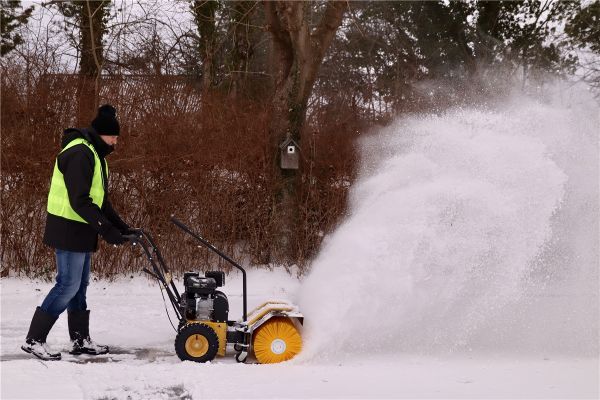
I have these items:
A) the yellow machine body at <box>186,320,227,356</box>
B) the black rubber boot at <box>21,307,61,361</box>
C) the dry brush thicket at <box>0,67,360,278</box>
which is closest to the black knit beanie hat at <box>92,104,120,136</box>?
the black rubber boot at <box>21,307,61,361</box>

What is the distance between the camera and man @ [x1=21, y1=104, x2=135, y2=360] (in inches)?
195

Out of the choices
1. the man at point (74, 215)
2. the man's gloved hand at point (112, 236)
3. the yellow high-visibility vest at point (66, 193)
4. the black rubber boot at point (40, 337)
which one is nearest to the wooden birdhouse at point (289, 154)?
the man at point (74, 215)

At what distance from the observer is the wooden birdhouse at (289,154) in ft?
29.9

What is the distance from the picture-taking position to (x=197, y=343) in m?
5.11

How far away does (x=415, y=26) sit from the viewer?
59.5ft

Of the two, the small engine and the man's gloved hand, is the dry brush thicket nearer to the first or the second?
the small engine

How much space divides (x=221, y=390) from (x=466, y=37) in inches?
583

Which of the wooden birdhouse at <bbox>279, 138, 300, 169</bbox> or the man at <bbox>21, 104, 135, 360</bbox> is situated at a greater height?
the wooden birdhouse at <bbox>279, 138, 300, 169</bbox>

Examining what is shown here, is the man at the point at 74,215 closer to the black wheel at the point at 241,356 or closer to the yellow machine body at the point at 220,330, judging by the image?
the yellow machine body at the point at 220,330

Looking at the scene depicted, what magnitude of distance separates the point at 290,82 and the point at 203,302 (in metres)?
4.91

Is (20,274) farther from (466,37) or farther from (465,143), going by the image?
(466,37)

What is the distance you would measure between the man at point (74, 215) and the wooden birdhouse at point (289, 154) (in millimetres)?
4021

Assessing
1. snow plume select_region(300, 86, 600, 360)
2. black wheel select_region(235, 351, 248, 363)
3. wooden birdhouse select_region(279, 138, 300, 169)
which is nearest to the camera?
black wheel select_region(235, 351, 248, 363)

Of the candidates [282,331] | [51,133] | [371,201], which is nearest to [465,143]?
[371,201]
